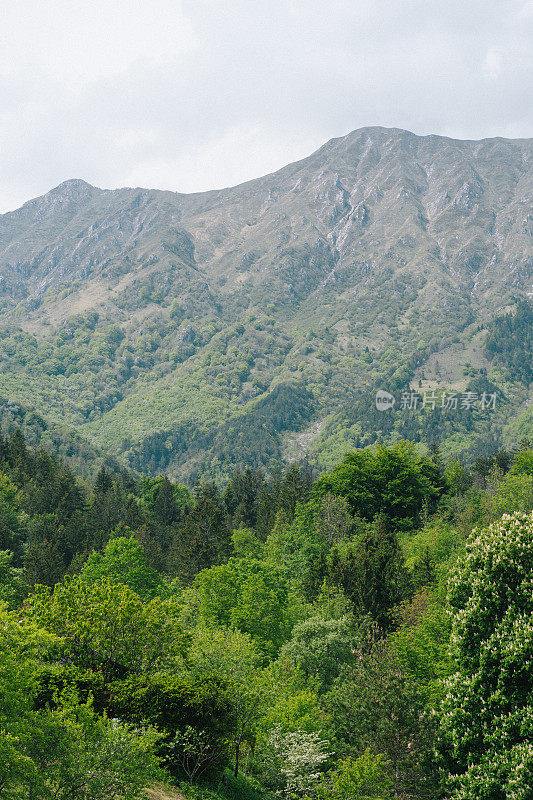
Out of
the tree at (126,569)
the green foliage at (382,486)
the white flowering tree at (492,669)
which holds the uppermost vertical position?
the white flowering tree at (492,669)

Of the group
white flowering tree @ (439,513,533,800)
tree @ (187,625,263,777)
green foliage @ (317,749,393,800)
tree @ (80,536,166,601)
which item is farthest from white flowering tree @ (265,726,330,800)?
tree @ (80,536,166,601)

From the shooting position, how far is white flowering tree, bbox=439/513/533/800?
25.0 meters

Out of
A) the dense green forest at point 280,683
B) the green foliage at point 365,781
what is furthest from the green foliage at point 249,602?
the green foliage at point 365,781

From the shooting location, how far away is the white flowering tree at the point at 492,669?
25.0 metres

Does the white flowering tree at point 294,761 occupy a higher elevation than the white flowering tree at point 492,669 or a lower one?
lower

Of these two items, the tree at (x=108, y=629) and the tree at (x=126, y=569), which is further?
the tree at (x=126, y=569)

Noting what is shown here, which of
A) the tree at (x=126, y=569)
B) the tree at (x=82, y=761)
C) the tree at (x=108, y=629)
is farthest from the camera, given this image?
the tree at (x=126, y=569)

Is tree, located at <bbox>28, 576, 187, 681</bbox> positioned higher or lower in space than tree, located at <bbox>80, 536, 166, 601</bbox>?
higher

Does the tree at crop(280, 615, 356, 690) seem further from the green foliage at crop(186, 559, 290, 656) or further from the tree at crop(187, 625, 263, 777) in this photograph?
the tree at crop(187, 625, 263, 777)

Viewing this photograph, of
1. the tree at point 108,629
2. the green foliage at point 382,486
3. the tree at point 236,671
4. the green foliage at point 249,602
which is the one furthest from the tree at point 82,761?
the green foliage at point 382,486

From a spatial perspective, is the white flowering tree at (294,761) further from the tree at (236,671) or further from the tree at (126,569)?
the tree at (126,569)

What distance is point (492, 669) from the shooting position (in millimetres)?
26828

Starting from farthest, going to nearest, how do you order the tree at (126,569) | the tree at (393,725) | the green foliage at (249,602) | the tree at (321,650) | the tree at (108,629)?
the tree at (126,569) → the green foliage at (249,602) → the tree at (321,650) → the tree at (108,629) → the tree at (393,725)

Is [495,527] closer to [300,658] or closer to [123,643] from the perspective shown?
[123,643]
